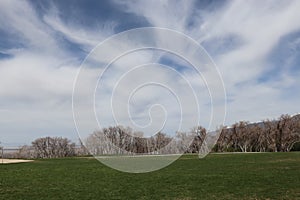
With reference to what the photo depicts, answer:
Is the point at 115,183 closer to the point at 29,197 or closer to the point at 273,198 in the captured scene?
the point at 29,197

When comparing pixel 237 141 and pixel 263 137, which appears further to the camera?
pixel 237 141

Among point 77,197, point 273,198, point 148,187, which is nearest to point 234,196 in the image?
point 273,198

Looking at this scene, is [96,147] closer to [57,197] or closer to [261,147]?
[261,147]

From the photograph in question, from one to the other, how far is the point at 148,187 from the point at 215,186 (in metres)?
2.59

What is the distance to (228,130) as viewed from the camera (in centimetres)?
7219

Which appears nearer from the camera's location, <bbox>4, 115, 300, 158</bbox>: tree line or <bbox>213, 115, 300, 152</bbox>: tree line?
<bbox>4, 115, 300, 158</bbox>: tree line

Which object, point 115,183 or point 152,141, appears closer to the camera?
point 115,183

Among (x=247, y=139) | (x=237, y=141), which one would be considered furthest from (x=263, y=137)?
(x=237, y=141)

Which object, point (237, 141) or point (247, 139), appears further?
point (237, 141)

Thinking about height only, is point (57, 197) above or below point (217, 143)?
below

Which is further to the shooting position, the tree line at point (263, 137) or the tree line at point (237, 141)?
the tree line at point (263, 137)

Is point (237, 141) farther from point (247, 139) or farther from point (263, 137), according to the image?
point (263, 137)

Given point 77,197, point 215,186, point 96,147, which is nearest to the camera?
point 77,197

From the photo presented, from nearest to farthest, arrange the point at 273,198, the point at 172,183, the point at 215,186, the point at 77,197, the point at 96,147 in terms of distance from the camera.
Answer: the point at 273,198 → the point at 77,197 → the point at 215,186 → the point at 172,183 → the point at 96,147
